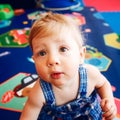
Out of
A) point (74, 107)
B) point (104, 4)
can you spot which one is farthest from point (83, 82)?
point (104, 4)

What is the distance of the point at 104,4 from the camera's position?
144 cm

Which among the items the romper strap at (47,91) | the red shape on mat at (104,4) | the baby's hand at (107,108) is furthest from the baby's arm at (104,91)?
the red shape on mat at (104,4)

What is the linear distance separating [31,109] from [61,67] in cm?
14

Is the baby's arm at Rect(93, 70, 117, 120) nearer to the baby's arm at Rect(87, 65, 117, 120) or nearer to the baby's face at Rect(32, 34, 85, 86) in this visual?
the baby's arm at Rect(87, 65, 117, 120)

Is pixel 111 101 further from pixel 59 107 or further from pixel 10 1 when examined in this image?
pixel 10 1

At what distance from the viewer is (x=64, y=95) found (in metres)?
0.54

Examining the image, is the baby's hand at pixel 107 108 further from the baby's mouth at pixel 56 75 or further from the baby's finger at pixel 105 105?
the baby's mouth at pixel 56 75

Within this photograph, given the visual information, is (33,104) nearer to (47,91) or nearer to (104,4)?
(47,91)

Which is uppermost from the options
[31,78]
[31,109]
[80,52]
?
[80,52]

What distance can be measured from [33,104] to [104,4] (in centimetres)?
107

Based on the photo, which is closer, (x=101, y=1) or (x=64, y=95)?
(x=64, y=95)

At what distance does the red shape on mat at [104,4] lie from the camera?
4.49 ft

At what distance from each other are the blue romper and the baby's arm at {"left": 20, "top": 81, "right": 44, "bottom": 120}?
0.5 inches

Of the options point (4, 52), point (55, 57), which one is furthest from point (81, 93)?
point (4, 52)
